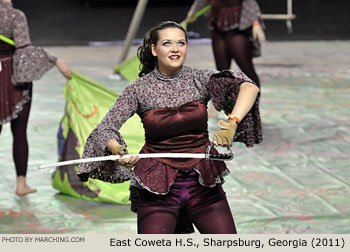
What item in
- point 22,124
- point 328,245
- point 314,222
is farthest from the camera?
point 22,124

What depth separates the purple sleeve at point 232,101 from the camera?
3.47m

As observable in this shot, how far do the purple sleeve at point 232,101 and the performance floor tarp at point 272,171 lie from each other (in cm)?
159

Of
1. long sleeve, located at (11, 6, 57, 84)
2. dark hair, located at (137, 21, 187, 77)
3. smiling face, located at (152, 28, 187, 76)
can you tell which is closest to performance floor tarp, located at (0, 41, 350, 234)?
long sleeve, located at (11, 6, 57, 84)

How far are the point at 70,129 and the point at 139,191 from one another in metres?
2.41

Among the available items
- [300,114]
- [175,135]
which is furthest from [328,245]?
[300,114]

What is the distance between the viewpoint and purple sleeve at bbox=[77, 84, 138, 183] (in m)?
3.43

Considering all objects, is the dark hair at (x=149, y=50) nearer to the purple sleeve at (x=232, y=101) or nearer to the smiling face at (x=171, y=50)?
the smiling face at (x=171, y=50)

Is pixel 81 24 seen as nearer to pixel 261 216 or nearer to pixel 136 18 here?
pixel 136 18

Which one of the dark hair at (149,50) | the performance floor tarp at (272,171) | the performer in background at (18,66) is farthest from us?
the performer in background at (18,66)

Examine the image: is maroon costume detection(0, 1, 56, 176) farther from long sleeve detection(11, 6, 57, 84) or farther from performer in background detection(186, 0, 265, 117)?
performer in background detection(186, 0, 265, 117)

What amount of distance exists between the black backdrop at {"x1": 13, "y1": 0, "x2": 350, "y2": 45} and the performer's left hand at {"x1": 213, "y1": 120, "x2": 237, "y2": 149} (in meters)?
10.7

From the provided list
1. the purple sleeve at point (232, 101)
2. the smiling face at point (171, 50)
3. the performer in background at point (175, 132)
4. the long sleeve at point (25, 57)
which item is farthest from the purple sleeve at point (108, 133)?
the long sleeve at point (25, 57)

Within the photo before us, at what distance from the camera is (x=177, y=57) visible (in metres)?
3.45

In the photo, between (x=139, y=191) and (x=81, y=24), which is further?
(x=81, y=24)
